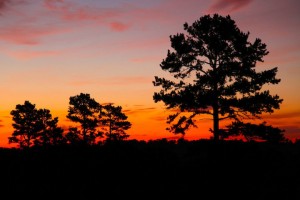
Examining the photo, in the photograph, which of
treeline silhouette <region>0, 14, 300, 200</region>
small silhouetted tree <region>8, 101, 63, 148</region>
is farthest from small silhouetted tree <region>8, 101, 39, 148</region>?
treeline silhouette <region>0, 14, 300, 200</region>

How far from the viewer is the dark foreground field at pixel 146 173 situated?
47.4 ft

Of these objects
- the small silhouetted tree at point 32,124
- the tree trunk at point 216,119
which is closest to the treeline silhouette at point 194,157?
the tree trunk at point 216,119

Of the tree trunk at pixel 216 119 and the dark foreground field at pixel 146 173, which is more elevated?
the tree trunk at pixel 216 119

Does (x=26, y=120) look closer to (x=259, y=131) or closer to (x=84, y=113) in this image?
(x=84, y=113)

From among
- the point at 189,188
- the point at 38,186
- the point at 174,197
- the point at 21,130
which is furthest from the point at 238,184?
the point at 21,130

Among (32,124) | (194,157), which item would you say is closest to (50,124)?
(32,124)

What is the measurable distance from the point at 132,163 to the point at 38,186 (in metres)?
4.75

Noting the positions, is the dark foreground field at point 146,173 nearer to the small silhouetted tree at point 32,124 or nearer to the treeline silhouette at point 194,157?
the treeline silhouette at point 194,157

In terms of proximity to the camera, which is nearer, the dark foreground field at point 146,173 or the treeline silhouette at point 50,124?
the dark foreground field at point 146,173

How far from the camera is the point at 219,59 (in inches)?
946

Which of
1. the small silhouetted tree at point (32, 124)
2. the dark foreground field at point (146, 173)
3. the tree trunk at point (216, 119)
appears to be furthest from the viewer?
the small silhouetted tree at point (32, 124)

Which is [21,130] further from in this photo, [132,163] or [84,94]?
[132,163]

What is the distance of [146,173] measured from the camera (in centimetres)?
1675

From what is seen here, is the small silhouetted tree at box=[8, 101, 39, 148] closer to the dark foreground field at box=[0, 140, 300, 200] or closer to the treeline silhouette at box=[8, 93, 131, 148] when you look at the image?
the treeline silhouette at box=[8, 93, 131, 148]
